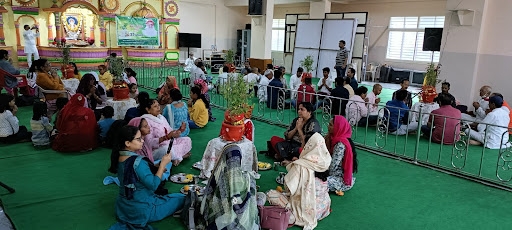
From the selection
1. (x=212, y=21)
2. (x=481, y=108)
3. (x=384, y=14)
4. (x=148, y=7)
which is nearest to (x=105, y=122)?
(x=481, y=108)

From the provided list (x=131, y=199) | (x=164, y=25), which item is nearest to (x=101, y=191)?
(x=131, y=199)

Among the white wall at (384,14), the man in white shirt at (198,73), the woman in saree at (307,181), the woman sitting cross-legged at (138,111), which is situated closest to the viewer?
the woman in saree at (307,181)

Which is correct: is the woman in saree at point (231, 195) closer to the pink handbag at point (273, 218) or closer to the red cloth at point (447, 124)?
the pink handbag at point (273, 218)

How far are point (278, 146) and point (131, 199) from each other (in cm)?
230

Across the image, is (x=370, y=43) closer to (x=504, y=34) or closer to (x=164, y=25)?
(x=504, y=34)

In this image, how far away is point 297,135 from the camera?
15.7 feet

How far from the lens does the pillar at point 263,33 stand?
513 inches

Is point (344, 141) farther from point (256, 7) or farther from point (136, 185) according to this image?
point (256, 7)

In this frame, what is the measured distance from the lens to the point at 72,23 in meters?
15.4

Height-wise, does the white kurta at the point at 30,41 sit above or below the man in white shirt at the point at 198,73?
above

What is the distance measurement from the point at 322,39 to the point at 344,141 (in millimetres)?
10773

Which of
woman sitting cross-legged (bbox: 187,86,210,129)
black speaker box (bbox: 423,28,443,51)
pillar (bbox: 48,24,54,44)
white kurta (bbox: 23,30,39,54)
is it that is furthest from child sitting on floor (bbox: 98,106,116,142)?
pillar (bbox: 48,24,54,44)

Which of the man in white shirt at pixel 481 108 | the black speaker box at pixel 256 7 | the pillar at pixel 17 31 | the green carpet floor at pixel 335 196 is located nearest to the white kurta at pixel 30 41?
the pillar at pixel 17 31

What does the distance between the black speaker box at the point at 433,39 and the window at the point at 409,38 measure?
10.6 feet
